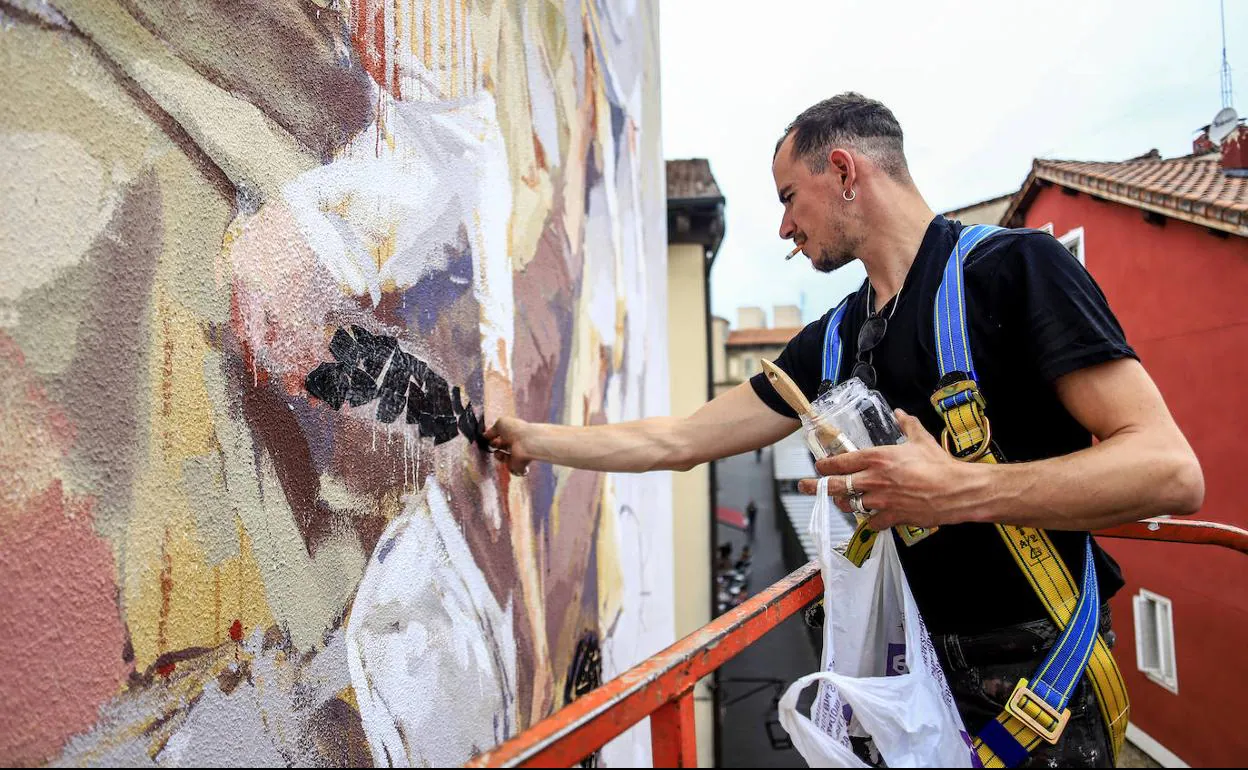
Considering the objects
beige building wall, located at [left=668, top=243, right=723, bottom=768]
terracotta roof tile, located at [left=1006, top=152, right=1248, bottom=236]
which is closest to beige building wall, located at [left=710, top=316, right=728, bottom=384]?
beige building wall, located at [left=668, top=243, right=723, bottom=768]

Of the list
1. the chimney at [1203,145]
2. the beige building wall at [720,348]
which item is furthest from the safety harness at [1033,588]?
the beige building wall at [720,348]

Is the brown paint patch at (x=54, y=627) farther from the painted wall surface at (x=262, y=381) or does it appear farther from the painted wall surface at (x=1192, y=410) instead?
the painted wall surface at (x=1192, y=410)

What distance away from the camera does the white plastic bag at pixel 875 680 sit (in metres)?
1.25

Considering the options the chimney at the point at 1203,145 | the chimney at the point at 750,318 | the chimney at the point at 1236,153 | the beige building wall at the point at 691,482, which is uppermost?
the chimney at the point at 750,318

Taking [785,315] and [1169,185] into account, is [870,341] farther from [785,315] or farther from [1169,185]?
[785,315]

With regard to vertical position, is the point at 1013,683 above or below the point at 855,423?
below

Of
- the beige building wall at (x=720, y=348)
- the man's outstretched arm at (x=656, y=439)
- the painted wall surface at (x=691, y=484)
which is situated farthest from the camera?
the beige building wall at (x=720, y=348)

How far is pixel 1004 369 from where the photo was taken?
5.17ft

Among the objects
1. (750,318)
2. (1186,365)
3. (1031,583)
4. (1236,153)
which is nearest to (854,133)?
(1031,583)

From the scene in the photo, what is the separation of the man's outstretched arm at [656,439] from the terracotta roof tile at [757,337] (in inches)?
1254

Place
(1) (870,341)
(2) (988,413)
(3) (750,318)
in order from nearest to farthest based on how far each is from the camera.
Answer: (2) (988,413) < (1) (870,341) < (3) (750,318)

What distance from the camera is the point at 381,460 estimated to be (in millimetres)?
1525

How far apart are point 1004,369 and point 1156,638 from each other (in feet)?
34.7

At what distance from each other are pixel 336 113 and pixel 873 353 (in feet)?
4.11
